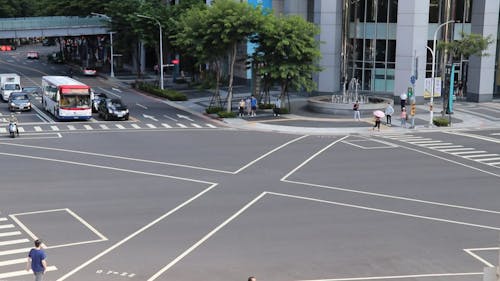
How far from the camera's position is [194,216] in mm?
25125

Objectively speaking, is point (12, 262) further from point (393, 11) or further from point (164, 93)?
point (393, 11)

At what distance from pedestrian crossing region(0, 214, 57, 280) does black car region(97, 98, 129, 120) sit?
2838cm

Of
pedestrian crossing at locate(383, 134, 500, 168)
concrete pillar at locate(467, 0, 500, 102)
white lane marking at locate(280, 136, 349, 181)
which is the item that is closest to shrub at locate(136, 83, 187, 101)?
white lane marking at locate(280, 136, 349, 181)

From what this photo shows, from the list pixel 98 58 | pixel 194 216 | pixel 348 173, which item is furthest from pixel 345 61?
pixel 98 58

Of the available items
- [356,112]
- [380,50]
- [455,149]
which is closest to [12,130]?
[356,112]

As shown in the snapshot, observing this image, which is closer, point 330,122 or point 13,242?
point 13,242

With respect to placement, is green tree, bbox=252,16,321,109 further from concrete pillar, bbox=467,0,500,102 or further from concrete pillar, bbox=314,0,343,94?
concrete pillar, bbox=467,0,500,102

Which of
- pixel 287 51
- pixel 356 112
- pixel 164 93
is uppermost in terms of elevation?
pixel 287 51

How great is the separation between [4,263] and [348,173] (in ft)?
60.2

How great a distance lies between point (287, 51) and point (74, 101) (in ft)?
57.2

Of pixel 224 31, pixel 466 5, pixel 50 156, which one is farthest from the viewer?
pixel 466 5

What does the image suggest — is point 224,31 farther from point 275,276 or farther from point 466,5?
point 275,276

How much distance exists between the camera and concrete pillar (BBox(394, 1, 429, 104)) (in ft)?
200

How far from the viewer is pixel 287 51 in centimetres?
5416
